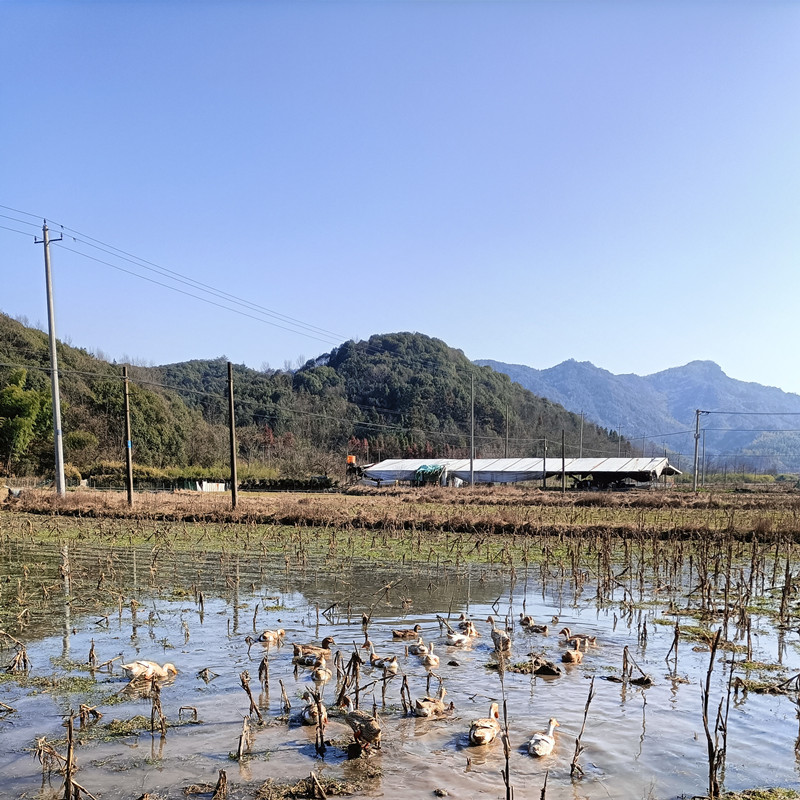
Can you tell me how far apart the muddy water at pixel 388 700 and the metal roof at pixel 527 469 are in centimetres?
5375

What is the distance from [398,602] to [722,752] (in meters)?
6.71

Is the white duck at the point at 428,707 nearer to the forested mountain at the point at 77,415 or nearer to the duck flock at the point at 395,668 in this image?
the duck flock at the point at 395,668

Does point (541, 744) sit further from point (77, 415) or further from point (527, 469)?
point (527, 469)

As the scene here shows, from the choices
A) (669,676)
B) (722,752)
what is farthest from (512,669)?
(722,752)

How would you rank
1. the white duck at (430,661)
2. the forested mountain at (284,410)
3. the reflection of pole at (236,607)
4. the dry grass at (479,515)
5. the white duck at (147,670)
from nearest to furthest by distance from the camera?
the white duck at (147,670), the white duck at (430,661), the reflection of pole at (236,607), the dry grass at (479,515), the forested mountain at (284,410)

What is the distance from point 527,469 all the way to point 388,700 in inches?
2443

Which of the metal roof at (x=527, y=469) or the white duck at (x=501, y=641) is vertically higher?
the white duck at (x=501, y=641)

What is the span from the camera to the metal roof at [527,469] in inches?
2516

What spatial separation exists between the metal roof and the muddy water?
176ft

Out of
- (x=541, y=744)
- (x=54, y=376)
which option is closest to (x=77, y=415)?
(x=54, y=376)

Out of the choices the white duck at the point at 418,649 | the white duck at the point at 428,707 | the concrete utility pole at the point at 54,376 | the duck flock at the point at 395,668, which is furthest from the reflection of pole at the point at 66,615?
the concrete utility pole at the point at 54,376

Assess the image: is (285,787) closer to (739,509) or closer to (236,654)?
(236,654)

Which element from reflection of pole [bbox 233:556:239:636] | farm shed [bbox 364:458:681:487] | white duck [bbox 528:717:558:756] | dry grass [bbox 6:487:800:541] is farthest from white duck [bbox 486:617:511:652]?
farm shed [bbox 364:458:681:487]

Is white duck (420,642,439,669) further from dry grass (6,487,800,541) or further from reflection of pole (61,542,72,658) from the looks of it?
dry grass (6,487,800,541)
